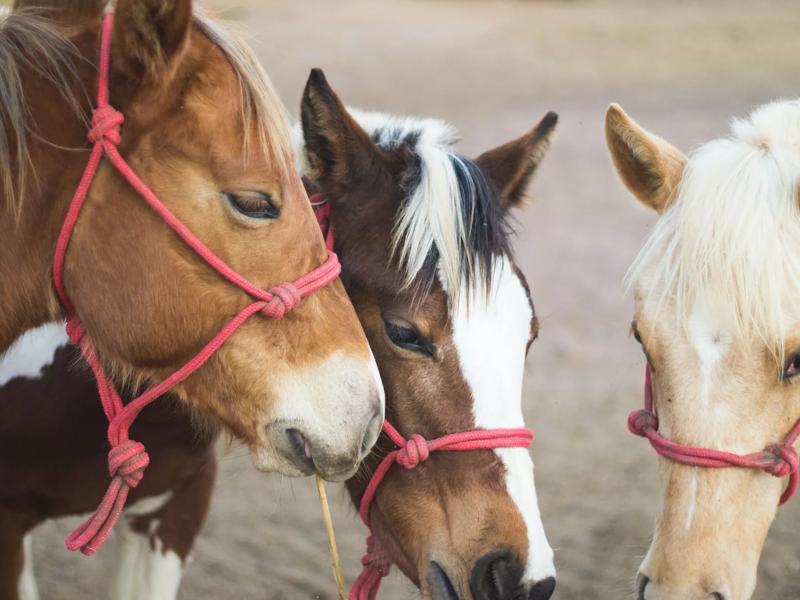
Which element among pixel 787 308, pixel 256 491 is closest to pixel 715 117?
pixel 256 491

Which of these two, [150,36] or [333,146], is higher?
[150,36]

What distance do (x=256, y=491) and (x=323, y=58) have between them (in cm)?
1112

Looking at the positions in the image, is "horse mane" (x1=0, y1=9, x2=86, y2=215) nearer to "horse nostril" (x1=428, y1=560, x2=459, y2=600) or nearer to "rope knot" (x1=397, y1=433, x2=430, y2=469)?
"rope knot" (x1=397, y1=433, x2=430, y2=469)

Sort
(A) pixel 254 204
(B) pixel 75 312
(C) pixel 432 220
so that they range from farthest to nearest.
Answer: (C) pixel 432 220 < (B) pixel 75 312 < (A) pixel 254 204

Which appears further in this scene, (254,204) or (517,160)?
(517,160)

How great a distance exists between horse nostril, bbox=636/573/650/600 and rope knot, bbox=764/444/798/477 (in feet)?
1.44

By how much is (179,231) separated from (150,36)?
427 millimetres

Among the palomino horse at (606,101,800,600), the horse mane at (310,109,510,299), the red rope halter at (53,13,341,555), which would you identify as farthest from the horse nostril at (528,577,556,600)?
the red rope halter at (53,13,341,555)

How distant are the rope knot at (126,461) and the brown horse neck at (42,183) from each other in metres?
0.40

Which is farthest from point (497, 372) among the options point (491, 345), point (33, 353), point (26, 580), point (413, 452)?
point (26, 580)

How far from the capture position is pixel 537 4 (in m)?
22.9

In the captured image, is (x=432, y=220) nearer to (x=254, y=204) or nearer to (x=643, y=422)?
(x=254, y=204)

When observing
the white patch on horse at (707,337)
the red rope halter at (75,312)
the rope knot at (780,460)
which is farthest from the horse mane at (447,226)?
the rope knot at (780,460)

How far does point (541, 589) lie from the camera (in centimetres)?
258
